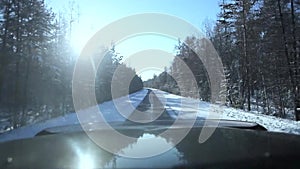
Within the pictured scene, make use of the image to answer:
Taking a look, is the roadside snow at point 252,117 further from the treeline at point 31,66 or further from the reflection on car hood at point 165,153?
the treeline at point 31,66

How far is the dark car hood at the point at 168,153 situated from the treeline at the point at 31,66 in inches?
550

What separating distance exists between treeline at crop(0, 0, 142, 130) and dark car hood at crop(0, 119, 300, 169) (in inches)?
550

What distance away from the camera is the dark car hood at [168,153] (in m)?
4.06

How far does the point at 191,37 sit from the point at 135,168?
188 feet

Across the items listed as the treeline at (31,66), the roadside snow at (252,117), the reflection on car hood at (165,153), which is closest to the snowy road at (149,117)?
the roadside snow at (252,117)

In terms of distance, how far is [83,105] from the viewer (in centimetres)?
3186

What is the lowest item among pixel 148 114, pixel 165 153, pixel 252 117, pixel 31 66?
pixel 252 117

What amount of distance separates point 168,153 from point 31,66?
860 inches

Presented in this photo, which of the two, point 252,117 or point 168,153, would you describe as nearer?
point 168,153

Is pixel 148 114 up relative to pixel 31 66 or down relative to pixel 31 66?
down

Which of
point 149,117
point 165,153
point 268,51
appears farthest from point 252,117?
point 165,153

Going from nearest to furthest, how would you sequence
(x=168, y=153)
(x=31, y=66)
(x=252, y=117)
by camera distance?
(x=168, y=153), (x=252, y=117), (x=31, y=66)

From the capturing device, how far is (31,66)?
2445cm

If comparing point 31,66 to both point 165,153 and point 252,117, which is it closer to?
point 252,117
